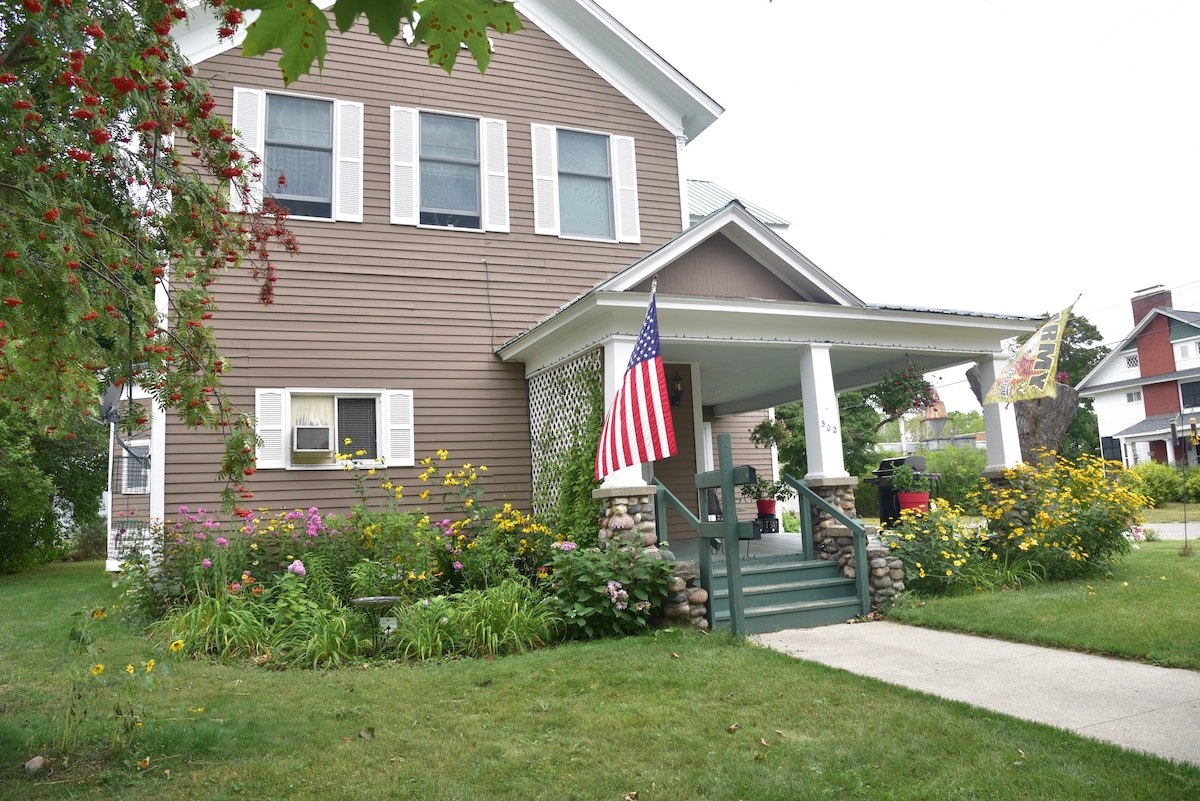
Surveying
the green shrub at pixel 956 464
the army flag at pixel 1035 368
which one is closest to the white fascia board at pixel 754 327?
the army flag at pixel 1035 368

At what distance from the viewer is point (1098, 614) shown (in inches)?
271

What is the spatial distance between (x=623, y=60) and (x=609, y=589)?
781 centimetres

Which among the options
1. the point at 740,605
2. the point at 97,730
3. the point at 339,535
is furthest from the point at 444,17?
the point at 339,535

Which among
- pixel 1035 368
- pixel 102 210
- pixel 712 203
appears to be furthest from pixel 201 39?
pixel 1035 368

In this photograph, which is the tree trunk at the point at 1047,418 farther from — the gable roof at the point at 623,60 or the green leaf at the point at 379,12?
the green leaf at the point at 379,12

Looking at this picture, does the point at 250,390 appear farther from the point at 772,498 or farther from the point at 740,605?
the point at 772,498

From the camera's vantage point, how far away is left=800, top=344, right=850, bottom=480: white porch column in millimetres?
8898

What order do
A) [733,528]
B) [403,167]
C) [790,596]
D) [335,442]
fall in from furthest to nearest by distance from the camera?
[403,167]
[335,442]
[790,596]
[733,528]

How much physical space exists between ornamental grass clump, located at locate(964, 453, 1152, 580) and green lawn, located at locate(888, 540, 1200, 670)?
0.29m

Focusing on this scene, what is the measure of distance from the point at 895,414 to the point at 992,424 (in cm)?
159

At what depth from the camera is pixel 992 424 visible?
10.3 metres

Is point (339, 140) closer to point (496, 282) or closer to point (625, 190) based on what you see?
point (496, 282)

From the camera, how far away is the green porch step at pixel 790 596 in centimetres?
737

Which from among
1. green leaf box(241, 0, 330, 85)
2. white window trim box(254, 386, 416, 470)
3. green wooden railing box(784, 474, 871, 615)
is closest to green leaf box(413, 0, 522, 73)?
green leaf box(241, 0, 330, 85)
